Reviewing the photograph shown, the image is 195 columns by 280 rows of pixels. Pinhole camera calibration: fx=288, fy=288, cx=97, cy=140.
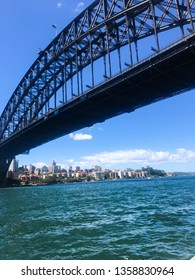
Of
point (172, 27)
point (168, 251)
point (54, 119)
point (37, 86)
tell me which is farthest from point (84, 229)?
point (37, 86)

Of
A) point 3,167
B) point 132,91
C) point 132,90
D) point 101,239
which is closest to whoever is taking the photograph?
point 101,239

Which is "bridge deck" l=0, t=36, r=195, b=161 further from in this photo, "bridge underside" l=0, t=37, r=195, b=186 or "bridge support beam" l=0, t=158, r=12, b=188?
"bridge support beam" l=0, t=158, r=12, b=188

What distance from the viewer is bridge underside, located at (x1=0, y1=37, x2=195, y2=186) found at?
25547 mm

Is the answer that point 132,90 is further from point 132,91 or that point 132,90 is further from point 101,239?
point 101,239

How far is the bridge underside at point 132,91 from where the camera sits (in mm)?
25547

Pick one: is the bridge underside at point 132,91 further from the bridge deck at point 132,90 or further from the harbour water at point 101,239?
the harbour water at point 101,239

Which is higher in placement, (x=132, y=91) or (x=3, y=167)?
(x=132, y=91)

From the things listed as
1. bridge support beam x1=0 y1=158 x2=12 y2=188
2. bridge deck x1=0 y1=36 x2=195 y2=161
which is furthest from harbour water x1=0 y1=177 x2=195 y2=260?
bridge support beam x1=0 y1=158 x2=12 y2=188

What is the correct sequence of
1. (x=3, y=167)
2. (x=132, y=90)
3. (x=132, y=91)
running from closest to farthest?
(x=132, y=90) → (x=132, y=91) → (x=3, y=167)

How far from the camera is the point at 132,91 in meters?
33.1

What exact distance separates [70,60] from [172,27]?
2285 cm

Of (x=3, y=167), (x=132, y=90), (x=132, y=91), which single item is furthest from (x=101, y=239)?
(x=3, y=167)
